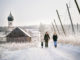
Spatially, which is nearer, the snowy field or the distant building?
the snowy field

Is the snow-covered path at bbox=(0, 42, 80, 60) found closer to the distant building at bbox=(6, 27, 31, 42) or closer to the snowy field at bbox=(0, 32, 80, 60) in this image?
the snowy field at bbox=(0, 32, 80, 60)

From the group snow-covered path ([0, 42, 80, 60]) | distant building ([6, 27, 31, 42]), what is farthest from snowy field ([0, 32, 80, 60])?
distant building ([6, 27, 31, 42])

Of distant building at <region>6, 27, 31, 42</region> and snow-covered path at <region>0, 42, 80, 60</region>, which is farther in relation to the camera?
distant building at <region>6, 27, 31, 42</region>

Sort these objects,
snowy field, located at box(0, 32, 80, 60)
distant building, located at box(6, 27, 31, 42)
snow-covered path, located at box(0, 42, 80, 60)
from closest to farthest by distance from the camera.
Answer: snow-covered path, located at box(0, 42, 80, 60) < snowy field, located at box(0, 32, 80, 60) < distant building, located at box(6, 27, 31, 42)

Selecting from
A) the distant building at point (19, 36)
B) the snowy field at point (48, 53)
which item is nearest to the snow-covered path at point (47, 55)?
the snowy field at point (48, 53)

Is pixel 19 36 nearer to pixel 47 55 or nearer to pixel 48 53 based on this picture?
pixel 48 53

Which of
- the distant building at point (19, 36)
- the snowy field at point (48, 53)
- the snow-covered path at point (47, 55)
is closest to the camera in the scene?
the snow-covered path at point (47, 55)

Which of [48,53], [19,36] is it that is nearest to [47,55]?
[48,53]

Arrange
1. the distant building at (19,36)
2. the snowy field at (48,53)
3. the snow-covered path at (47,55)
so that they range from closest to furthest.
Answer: the snow-covered path at (47,55) → the snowy field at (48,53) → the distant building at (19,36)

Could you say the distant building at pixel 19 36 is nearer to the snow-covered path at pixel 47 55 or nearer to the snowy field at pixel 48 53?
the snowy field at pixel 48 53

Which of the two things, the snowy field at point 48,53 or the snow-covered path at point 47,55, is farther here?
the snowy field at point 48,53

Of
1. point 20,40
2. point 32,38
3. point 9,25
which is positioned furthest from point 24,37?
point 9,25

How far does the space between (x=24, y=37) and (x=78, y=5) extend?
40999 millimetres

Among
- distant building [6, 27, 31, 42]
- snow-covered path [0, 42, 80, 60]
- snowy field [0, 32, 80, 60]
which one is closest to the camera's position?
snow-covered path [0, 42, 80, 60]
